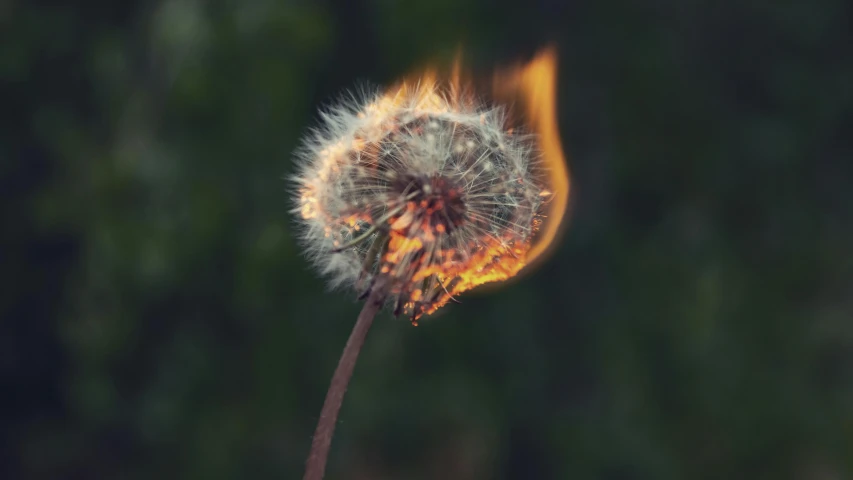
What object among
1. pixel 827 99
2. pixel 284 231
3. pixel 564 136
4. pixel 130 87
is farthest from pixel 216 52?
pixel 827 99

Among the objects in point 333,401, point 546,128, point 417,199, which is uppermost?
point 546,128

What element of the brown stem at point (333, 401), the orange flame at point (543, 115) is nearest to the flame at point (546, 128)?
the orange flame at point (543, 115)

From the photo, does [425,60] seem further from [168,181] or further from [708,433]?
[708,433]

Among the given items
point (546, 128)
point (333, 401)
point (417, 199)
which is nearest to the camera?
point (333, 401)

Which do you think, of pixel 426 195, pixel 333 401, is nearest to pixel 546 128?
pixel 426 195

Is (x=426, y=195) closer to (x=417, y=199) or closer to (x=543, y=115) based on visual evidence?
(x=417, y=199)

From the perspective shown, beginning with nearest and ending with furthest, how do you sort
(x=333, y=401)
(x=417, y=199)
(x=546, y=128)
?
1. (x=333, y=401)
2. (x=417, y=199)
3. (x=546, y=128)

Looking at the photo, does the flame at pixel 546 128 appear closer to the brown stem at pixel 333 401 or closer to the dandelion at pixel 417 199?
the dandelion at pixel 417 199
